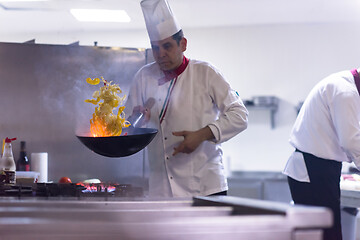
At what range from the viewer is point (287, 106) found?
256 inches

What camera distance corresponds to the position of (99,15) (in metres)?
5.92

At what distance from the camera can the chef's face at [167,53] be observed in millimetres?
2406

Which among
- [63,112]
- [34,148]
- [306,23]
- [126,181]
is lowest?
[126,181]

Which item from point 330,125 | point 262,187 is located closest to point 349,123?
point 330,125

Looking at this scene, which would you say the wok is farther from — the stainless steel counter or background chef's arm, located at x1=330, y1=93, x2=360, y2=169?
background chef's arm, located at x1=330, y1=93, x2=360, y2=169

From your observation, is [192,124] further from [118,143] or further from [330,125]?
[330,125]

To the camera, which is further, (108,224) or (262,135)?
(262,135)

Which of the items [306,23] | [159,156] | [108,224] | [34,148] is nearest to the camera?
[108,224]

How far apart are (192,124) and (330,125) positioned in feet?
2.70

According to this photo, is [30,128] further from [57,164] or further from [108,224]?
[108,224]

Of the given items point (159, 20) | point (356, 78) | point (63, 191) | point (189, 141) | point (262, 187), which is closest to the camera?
point (63, 191)

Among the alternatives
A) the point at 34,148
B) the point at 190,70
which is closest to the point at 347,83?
Answer: the point at 190,70

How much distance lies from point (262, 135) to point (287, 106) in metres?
0.53

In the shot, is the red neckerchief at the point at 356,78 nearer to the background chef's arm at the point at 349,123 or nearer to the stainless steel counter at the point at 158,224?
the background chef's arm at the point at 349,123
